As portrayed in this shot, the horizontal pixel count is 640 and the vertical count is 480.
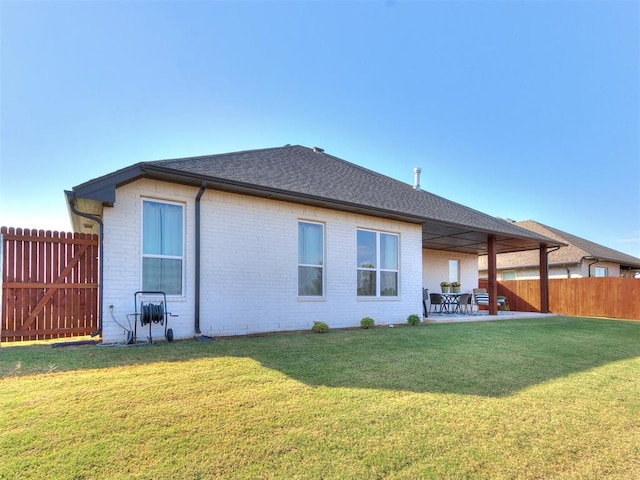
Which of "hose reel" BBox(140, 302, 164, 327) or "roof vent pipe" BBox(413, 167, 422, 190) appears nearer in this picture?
"hose reel" BBox(140, 302, 164, 327)

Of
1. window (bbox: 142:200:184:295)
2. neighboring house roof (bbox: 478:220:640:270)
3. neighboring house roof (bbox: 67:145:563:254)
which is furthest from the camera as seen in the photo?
neighboring house roof (bbox: 478:220:640:270)

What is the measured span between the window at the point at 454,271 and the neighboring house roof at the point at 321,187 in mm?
1604

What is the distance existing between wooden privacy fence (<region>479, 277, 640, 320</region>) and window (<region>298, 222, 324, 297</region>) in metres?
13.4

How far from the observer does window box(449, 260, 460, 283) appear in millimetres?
17188

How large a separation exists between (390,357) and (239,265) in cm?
369

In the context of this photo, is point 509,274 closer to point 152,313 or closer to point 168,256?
point 168,256

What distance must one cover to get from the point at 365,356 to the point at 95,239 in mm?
5545

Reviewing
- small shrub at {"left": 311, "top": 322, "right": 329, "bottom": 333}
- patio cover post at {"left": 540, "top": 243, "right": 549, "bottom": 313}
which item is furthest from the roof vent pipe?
small shrub at {"left": 311, "top": 322, "right": 329, "bottom": 333}

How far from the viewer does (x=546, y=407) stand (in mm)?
3650

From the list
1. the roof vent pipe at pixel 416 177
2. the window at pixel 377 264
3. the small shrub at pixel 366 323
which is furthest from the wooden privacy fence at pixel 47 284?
the roof vent pipe at pixel 416 177

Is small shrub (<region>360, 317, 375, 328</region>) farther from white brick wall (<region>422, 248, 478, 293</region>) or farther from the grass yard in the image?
white brick wall (<region>422, 248, 478, 293</region>)

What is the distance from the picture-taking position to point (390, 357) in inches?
221

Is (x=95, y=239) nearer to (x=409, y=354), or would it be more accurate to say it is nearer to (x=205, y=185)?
(x=205, y=185)

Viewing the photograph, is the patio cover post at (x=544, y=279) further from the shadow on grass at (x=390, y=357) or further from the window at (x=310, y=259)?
the window at (x=310, y=259)
